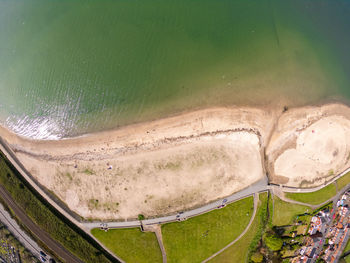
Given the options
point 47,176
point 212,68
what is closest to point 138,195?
point 47,176

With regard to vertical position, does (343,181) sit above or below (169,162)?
below

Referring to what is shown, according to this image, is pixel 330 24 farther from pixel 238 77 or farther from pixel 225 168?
pixel 225 168

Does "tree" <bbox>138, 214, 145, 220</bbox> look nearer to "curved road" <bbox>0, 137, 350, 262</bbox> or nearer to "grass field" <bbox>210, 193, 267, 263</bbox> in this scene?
"curved road" <bbox>0, 137, 350, 262</bbox>

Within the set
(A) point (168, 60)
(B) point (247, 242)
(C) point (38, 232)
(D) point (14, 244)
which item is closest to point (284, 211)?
(B) point (247, 242)

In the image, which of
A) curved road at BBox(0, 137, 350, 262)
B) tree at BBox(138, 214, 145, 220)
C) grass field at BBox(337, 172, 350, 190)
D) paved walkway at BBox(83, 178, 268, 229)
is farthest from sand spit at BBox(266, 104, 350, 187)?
tree at BBox(138, 214, 145, 220)

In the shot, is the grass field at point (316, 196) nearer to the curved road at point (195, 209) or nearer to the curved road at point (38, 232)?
the curved road at point (195, 209)

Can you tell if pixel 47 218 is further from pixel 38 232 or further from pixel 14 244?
pixel 14 244

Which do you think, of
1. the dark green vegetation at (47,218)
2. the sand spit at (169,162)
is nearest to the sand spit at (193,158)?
the sand spit at (169,162)
